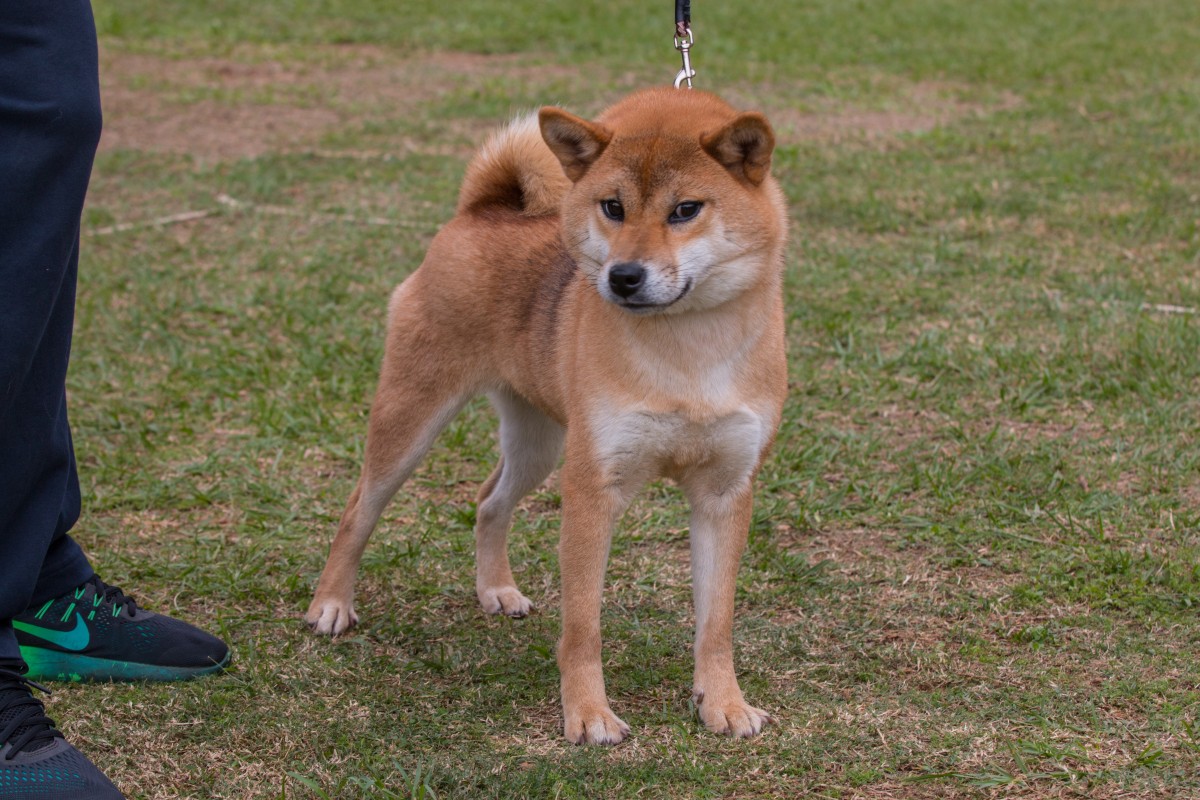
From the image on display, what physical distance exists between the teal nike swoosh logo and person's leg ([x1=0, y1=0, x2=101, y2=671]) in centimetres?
39

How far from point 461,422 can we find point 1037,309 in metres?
2.56

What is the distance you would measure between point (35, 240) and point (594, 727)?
1569 millimetres

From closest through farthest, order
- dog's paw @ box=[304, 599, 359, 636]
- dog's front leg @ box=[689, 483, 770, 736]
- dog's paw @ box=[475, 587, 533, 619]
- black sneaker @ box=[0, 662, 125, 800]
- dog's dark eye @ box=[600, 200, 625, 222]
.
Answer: black sneaker @ box=[0, 662, 125, 800]
dog's dark eye @ box=[600, 200, 625, 222]
dog's front leg @ box=[689, 483, 770, 736]
dog's paw @ box=[304, 599, 359, 636]
dog's paw @ box=[475, 587, 533, 619]

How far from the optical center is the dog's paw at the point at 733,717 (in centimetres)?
287

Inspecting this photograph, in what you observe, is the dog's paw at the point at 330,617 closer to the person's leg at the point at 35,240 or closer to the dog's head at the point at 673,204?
the person's leg at the point at 35,240

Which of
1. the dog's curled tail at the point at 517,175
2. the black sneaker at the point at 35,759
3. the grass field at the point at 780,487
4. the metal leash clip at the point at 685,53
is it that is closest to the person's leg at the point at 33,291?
the black sneaker at the point at 35,759

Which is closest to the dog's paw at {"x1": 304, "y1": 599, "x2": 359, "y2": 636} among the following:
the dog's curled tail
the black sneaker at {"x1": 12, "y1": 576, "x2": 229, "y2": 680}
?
the black sneaker at {"x1": 12, "y1": 576, "x2": 229, "y2": 680}

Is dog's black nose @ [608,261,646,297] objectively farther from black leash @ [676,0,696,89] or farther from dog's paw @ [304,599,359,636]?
dog's paw @ [304,599,359,636]

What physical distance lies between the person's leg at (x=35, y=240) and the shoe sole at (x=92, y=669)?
416 mm

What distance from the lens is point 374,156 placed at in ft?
26.5

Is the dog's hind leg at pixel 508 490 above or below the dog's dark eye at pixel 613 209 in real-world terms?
below

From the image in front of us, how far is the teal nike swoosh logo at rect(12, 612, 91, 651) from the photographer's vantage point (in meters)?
3.04

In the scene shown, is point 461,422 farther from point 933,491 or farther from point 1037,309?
point 1037,309

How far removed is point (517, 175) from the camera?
349 centimetres
